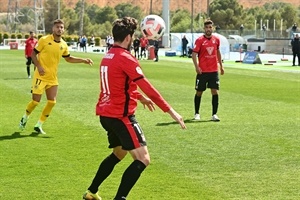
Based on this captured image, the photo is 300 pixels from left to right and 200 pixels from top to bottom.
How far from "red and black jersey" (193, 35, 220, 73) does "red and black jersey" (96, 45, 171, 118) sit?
28.0 feet

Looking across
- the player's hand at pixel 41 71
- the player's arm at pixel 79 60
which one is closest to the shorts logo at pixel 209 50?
the player's arm at pixel 79 60

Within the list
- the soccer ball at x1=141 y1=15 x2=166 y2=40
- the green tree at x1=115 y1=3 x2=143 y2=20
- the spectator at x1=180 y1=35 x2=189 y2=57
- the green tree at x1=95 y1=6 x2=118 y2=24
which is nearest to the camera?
the soccer ball at x1=141 y1=15 x2=166 y2=40

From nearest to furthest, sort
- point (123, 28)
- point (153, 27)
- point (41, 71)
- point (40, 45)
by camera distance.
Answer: point (123, 28)
point (41, 71)
point (40, 45)
point (153, 27)

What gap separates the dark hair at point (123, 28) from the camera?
768 centimetres

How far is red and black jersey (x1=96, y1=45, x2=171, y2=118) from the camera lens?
7.60 metres

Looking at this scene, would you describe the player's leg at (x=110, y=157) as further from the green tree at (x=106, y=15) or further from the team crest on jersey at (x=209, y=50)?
the green tree at (x=106, y=15)

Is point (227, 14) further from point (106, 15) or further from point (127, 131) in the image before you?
point (127, 131)

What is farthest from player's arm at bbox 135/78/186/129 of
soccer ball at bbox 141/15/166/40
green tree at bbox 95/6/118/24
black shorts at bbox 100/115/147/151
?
green tree at bbox 95/6/118/24

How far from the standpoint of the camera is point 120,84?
779 centimetres

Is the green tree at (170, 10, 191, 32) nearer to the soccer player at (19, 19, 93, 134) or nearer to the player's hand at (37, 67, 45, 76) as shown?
the soccer player at (19, 19, 93, 134)

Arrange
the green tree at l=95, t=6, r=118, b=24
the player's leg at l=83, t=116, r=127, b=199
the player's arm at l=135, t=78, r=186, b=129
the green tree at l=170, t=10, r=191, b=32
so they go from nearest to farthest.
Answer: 1. the player's arm at l=135, t=78, r=186, b=129
2. the player's leg at l=83, t=116, r=127, b=199
3. the green tree at l=170, t=10, r=191, b=32
4. the green tree at l=95, t=6, r=118, b=24

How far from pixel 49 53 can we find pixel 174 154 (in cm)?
369

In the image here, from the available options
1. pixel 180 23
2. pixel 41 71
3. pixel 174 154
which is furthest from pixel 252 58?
pixel 180 23

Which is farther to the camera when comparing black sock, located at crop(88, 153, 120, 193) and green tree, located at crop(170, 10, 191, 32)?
green tree, located at crop(170, 10, 191, 32)
